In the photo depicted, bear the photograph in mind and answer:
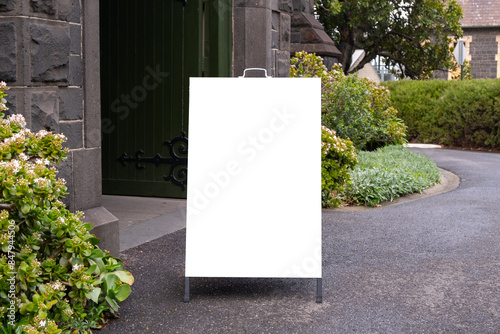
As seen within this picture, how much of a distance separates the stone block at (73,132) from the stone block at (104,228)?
46 cm

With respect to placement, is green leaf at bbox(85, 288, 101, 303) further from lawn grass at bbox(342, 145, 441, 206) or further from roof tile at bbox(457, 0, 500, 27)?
roof tile at bbox(457, 0, 500, 27)

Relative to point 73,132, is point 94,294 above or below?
below

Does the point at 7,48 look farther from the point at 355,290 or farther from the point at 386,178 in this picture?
the point at 386,178

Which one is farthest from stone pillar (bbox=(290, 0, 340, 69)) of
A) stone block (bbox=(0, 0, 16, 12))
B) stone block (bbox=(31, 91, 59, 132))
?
stone block (bbox=(0, 0, 16, 12))

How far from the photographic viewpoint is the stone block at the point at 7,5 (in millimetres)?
3594

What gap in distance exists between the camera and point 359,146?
39.0 feet

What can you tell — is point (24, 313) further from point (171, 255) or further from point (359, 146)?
point (359, 146)

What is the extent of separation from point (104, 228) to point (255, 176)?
1.13 metres

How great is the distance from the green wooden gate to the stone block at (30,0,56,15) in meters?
3.35

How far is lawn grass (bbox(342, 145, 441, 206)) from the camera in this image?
7586 mm

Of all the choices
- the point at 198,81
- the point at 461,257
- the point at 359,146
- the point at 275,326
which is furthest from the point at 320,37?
the point at 275,326

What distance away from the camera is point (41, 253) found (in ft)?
10.1

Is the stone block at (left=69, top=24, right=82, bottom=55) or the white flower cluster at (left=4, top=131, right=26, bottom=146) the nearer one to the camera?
the white flower cluster at (left=4, top=131, right=26, bottom=146)

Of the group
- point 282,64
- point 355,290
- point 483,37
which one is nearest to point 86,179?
point 355,290
